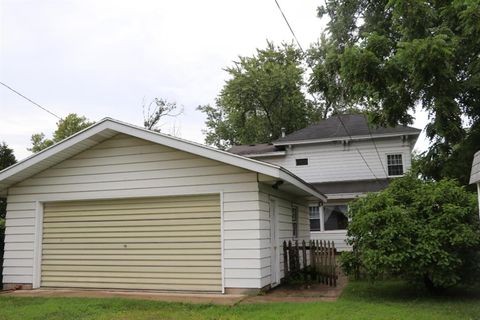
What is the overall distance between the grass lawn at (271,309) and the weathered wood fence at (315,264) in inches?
74.0

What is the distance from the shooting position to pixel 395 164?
21109 mm

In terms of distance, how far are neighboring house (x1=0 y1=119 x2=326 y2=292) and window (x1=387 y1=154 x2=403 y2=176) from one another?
11261mm

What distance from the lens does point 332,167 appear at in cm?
2180

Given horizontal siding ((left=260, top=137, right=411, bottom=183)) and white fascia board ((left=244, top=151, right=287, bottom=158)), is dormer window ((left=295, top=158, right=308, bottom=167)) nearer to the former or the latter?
horizontal siding ((left=260, top=137, right=411, bottom=183))

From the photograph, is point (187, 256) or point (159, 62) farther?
point (159, 62)

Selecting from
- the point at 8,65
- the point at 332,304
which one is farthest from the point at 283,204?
the point at 8,65

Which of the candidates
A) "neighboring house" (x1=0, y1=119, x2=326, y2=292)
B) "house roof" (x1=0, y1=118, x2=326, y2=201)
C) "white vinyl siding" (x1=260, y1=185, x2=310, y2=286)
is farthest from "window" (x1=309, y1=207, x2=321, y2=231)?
"house roof" (x1=0, y1=118, x2=326, y2=201)

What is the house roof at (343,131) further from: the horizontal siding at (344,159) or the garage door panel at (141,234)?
the garage door panel at (141,234)

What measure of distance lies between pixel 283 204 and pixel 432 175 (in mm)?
5068

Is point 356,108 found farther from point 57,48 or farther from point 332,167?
point 57,48

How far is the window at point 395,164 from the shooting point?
68.8 feet

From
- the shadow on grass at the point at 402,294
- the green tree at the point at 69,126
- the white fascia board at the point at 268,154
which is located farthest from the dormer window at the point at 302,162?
the green tree at the point at 69,126

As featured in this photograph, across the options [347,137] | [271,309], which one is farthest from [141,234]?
[347,137]

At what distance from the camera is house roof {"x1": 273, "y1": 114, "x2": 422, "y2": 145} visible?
20844 millimetres
